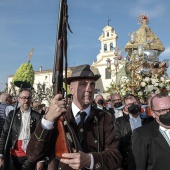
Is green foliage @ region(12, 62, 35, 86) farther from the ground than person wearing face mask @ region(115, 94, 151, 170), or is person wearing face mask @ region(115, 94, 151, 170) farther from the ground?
green foliage @ region(12, 62, 35, 86)

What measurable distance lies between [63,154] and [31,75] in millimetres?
54268

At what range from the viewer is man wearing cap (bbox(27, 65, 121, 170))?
1978 mm

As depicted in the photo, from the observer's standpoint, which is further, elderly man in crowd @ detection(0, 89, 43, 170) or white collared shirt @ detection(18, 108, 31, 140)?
white collared shirt @ detection(18, 108, 31, 140)

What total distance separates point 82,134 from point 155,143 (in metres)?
1.05

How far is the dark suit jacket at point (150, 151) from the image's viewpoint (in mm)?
2852

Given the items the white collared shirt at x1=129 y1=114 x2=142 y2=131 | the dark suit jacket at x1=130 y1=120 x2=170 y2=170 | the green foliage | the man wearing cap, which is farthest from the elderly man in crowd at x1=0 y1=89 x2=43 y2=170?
the green foliage

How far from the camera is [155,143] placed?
2.94 meters

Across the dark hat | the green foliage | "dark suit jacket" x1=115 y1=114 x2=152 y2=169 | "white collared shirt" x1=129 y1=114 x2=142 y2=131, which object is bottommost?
"dark suit jacket" x1=115 y1=114 x2=152 y2=169

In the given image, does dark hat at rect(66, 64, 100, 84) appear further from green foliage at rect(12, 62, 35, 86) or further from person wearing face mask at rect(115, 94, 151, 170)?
green foliage at rect(12, 62, 35, 86)

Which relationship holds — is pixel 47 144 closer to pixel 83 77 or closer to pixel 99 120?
pixel 99 120

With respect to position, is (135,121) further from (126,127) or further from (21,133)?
(21,133)

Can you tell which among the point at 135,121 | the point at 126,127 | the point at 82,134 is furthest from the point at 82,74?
the point at 135,121

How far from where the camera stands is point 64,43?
2137 mm

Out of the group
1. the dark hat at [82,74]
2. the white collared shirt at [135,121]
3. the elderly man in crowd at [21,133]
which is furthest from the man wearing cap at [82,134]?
the elderly man in crowd at [21,133]
